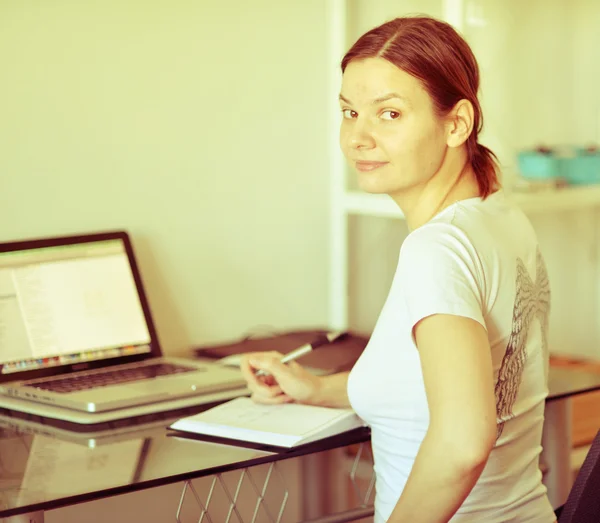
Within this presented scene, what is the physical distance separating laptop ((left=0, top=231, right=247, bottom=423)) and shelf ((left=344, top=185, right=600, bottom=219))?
0.53 metres

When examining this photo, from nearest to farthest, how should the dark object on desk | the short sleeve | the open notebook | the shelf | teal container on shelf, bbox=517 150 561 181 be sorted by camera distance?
the short sleeve, the open notebook, the dark object on desk, the shelf, teal container on shelf, bbox=517 150 561 181

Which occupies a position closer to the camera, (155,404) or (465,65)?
(465,65)

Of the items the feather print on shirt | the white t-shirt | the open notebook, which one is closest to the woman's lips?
the white t-shirt

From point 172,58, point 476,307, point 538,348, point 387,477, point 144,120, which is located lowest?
point 387,477

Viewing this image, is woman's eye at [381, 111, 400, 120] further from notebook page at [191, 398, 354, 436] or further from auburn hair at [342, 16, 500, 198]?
notebook page at [191, 398, 354, 436]

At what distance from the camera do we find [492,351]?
3.86 feet

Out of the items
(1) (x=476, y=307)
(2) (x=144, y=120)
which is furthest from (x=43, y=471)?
(2) (x=144, y=120)

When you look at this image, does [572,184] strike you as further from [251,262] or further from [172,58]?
[172,58]

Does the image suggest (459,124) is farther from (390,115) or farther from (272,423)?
(272,423)

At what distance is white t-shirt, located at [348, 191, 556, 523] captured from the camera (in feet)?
3.68

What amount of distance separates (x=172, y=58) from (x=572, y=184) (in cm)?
95

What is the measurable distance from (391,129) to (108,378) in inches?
28.7

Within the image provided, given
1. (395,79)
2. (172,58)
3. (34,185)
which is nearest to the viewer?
(395,79)

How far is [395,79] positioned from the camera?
1.22 metres
